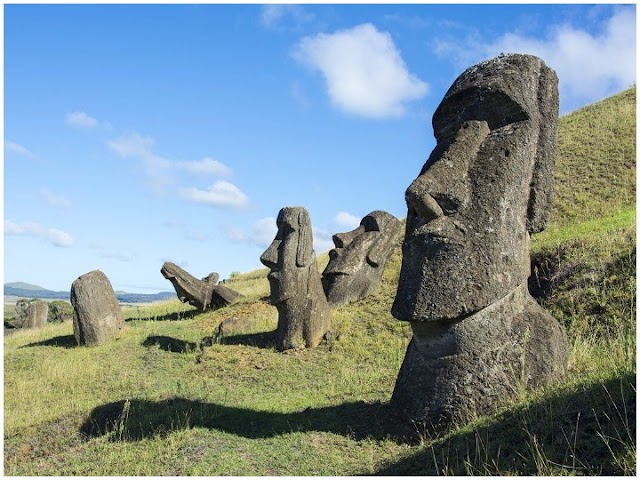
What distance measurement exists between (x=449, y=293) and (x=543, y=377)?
1300 millimetres

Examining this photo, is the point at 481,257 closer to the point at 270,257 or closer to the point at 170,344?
the point at 270,257

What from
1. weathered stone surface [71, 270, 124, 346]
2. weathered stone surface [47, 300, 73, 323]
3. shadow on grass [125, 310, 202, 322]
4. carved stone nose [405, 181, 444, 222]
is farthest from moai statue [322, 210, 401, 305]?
weathered stone surface [47, 300, 73, 323]

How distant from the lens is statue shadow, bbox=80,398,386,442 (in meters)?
7.36

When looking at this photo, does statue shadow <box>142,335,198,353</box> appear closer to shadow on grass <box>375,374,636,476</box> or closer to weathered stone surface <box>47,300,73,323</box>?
shadow on grass <box>375,374,636,476</box>

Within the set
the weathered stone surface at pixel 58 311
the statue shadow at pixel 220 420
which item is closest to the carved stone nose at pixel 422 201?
the statue shadow at pixel 220 420

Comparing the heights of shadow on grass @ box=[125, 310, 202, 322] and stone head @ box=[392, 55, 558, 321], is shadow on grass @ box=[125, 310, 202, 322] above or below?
below

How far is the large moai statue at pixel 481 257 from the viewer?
6.50 meters

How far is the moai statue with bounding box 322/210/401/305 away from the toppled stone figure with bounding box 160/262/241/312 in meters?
4.38

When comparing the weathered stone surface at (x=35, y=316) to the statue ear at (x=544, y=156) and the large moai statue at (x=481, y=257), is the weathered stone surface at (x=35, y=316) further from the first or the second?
the statue ear at (x=544, y=156)

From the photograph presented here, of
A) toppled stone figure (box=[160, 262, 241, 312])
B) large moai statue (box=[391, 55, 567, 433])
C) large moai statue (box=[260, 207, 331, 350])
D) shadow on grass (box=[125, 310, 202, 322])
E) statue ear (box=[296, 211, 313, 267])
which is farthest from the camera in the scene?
shadow on grass (box=[125, 310, 202, 322])

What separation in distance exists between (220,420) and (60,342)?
1141cm

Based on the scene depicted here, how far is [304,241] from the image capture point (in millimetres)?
14070

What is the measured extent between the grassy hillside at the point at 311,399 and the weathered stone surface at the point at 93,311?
2.04 ft

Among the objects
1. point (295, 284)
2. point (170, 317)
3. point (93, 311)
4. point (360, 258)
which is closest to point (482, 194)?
point (295, 284)
